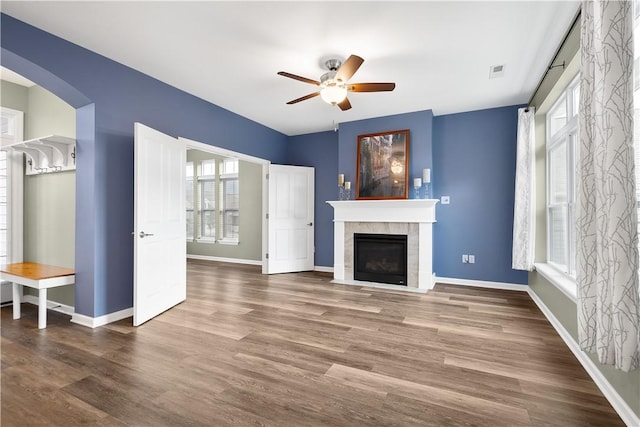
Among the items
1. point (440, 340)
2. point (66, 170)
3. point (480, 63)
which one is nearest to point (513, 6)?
point (480, 63)

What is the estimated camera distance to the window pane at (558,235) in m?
3.25

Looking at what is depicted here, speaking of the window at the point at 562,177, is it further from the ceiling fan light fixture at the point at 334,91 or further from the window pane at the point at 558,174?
the ceiling fan light fixture at the point at 334,91

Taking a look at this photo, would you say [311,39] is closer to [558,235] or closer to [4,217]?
[558,235]

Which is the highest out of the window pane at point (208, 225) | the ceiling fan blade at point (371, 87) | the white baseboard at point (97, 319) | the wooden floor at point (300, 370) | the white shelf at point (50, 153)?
the ceiling fan blade at point (371, 87)

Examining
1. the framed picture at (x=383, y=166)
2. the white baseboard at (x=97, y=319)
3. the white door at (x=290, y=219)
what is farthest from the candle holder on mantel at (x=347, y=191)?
the white baseboard at (x=97, y=319)

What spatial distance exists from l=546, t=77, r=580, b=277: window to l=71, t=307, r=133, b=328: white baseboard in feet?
15.1

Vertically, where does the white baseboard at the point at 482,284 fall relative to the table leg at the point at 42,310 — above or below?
below

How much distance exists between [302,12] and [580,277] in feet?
8.67

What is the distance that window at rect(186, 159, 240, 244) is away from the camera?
24.0ft

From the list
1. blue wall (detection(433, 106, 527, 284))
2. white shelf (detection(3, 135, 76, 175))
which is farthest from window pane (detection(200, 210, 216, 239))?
blue wall (detection(433, 106, 527, 284))

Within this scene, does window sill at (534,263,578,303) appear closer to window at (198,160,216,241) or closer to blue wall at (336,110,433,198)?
blue wall at (336,110,433,198)

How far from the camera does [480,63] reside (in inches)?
127

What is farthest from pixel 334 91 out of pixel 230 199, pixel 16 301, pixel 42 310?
pixel 230 199

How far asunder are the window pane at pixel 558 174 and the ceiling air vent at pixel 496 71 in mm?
1042
